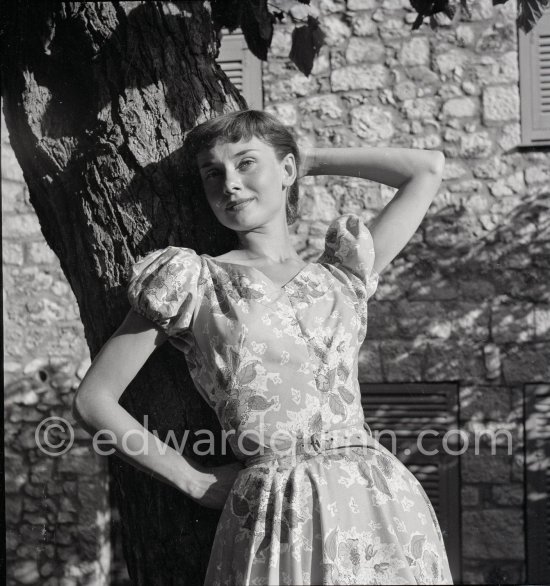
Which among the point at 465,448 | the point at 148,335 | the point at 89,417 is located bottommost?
the point at 89,417

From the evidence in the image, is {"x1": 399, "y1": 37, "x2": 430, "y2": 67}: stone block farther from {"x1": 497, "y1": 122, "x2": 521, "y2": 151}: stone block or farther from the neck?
the neck

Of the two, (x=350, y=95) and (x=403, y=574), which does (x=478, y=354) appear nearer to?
(x=350, y=95)

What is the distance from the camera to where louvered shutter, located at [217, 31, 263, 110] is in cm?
577

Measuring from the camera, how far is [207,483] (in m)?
1.89

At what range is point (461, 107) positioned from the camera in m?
5.59

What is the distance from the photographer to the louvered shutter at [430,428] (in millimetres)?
5582

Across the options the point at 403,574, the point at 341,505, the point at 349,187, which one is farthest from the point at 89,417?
the point at 349,187

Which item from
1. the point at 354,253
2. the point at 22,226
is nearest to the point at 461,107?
the point at 22,226

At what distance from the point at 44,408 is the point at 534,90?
3990 millimetres

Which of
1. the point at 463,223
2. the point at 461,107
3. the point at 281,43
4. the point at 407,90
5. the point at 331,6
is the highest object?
the point at 331,6

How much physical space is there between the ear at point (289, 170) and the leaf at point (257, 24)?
0.47 metres

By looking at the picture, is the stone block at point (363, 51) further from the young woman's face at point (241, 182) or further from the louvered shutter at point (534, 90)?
the young woman's face at point (241, 182)

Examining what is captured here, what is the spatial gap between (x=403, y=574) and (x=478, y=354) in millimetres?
3995

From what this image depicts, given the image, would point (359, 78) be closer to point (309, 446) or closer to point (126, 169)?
point (126, 169)
